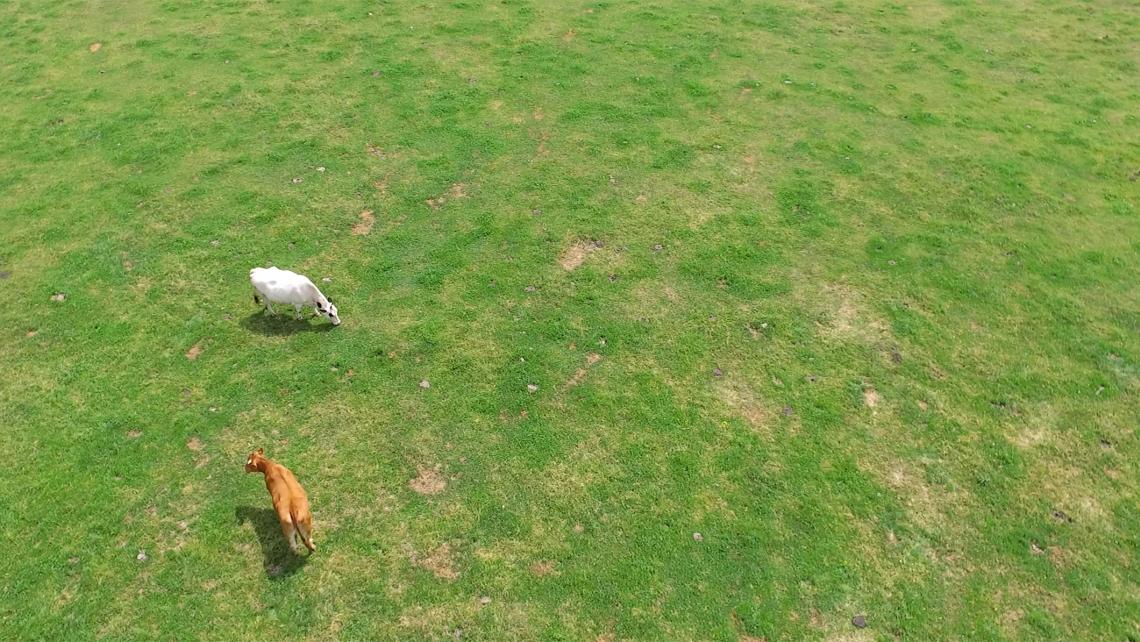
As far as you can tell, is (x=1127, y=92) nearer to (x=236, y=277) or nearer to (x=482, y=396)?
(x=482, y=396)

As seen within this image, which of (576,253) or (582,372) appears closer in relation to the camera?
(582,372)

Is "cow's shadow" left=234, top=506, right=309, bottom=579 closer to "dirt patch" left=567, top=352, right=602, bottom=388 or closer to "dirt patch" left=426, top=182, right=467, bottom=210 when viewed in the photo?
"dirt patch" left=567, top=352, right=602, bottom=388

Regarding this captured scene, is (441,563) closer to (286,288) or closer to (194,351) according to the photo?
(286,288)

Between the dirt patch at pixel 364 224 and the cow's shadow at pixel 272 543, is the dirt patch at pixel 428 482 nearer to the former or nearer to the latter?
the cow's shadow at pixel 272 543

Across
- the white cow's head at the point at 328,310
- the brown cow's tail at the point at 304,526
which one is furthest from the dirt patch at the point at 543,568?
the white cow's head at the point at 328,310

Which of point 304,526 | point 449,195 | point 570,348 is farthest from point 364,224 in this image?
point 304,526

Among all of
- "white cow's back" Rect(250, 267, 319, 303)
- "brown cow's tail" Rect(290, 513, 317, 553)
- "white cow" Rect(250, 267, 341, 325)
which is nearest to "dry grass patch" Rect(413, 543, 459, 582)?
"brown cow's tail" Rect(290, 513, 317, 553)
